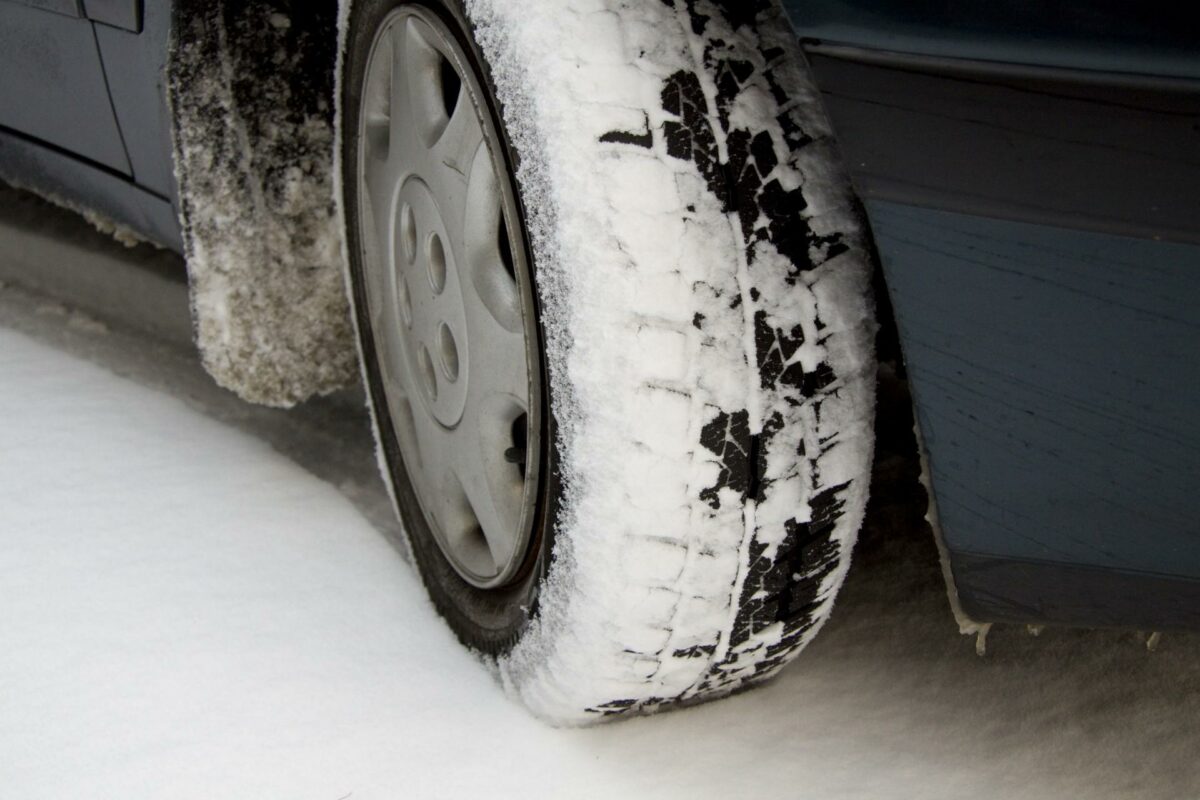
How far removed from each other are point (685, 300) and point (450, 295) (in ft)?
1.30

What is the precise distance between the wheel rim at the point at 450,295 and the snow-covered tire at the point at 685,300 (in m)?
0.09

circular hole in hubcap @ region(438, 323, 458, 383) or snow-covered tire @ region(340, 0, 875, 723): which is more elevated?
snow-covered tire @ region(340, 0, 875, 723)

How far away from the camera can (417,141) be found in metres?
1.23

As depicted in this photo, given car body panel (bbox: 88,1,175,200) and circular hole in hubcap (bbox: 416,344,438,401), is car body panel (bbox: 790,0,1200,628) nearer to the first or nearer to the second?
circular hole in hubcap (bbox: 416,344,438,401)

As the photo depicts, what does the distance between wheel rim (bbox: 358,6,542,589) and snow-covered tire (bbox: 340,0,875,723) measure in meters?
0.09

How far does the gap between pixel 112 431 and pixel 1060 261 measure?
143 cm

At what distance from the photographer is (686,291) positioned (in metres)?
0.90

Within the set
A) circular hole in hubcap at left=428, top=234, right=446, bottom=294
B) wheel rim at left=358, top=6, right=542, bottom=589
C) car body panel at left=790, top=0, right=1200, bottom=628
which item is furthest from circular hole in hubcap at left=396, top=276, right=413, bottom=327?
car body panel at left=790, top=0, right=1200, bottom=628

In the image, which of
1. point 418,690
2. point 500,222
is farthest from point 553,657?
point 500,222

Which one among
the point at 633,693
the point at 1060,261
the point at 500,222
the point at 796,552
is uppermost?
the point at 1060,261

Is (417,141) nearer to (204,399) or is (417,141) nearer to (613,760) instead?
(613,760)

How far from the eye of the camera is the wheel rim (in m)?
1.10

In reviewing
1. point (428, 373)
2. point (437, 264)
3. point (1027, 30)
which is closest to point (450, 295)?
point (437, 264)

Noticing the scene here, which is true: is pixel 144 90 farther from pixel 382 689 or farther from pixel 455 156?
pixel 382 689
